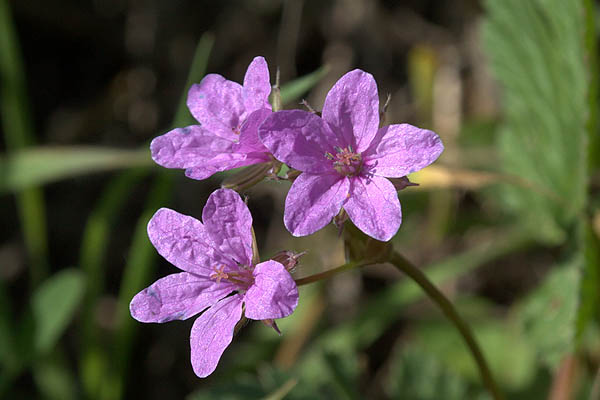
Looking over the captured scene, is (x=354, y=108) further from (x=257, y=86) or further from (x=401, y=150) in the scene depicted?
(x=257, y=86)

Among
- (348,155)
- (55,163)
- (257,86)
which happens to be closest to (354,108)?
(348,155)

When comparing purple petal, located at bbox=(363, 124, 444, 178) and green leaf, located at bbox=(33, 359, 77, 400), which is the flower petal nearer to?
purple petal, located at bbox=(363, 124, 444, 178)

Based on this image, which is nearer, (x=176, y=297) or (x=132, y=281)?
(x=176, y=297)

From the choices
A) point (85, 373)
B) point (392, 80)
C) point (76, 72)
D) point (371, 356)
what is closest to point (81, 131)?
point (76, 72)

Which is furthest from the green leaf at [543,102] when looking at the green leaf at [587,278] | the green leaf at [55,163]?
the green leaf at [55,163]

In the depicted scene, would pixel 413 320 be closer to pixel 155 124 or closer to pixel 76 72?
pixel 155 124

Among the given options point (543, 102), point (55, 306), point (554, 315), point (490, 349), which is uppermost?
point (543, 102)
